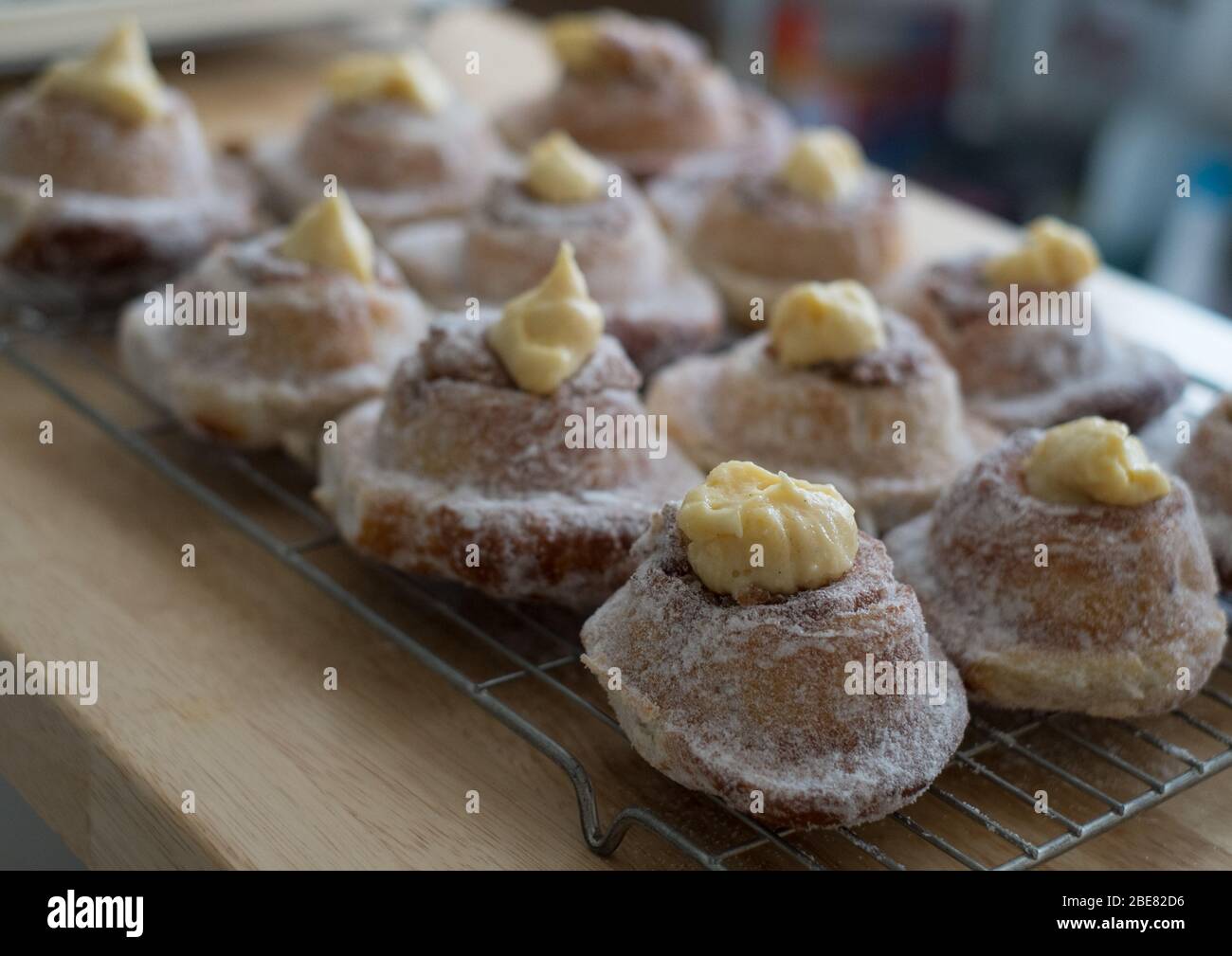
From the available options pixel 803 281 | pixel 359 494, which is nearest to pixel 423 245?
pixel 803 281

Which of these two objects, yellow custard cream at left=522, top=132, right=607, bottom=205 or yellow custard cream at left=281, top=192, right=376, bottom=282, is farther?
yellow custard cream at left=522, top=132, right=607, bottom=205

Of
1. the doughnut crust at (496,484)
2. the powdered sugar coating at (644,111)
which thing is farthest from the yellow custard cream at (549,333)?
the powdered sugar coating at (644,111)

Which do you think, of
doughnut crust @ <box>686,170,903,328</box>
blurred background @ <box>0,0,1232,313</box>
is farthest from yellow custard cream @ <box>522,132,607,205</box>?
blurred background @ <box>0,0,1232,313</box>

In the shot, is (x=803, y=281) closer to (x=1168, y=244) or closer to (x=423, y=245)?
(x=423, y=245)

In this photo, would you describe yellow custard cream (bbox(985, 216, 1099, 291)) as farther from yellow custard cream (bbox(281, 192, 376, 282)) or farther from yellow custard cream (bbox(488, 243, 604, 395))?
yellow custard cream (bbox(281, 192, 376, 282))

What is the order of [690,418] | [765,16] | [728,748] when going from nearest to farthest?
1. [728,748]
2. [690,418]
3. [765,16]

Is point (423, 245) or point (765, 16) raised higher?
point (765, 16)
